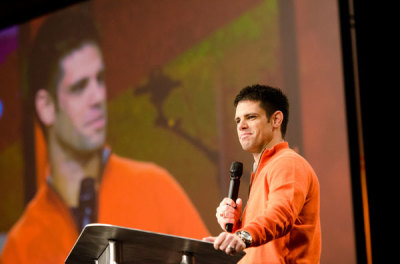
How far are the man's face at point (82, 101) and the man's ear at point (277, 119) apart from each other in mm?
1827

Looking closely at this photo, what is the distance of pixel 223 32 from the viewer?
10.5ft

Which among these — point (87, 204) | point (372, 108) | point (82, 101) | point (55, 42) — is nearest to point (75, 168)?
point (87, 204)

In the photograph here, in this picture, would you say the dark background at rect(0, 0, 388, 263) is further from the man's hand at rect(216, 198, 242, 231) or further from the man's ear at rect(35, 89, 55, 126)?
the man's ear at rect(35, 89, 55, 126)

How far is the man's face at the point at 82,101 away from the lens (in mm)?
3721

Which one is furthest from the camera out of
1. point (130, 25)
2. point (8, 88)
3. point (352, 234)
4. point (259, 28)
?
point (8, 88)

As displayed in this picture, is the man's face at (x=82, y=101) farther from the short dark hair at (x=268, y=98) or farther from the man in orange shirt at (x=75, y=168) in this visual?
the short dark hair at (x=268, y=98)

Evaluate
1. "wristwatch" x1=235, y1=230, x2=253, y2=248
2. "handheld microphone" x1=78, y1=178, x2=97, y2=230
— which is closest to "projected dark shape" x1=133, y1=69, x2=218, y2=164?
"handheld microphone" x1=78, y1=178, x2=97, y2=230

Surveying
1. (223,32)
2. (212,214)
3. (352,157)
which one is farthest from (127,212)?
(352,157)

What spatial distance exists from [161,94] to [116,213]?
2.54 ft

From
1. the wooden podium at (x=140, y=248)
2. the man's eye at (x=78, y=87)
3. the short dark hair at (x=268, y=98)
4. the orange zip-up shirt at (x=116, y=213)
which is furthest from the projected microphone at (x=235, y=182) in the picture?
the man's eye at (x=78, y=87)

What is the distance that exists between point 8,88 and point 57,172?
2.76 feet

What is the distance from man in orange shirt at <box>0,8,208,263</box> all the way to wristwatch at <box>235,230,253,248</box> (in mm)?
1786

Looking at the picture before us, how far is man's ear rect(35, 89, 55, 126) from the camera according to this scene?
3.93 metres

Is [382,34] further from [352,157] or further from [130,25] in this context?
[130,25]
